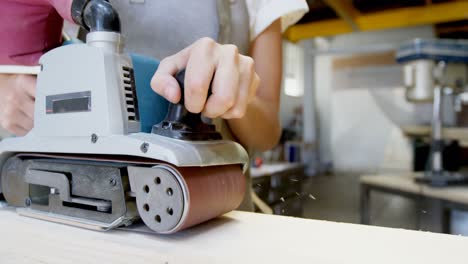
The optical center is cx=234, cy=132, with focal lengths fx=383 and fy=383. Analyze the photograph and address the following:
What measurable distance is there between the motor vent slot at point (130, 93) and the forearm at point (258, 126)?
0.76 ft

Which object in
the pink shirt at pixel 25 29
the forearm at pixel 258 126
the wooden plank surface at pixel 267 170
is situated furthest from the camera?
the wooden plank surface at pixel 267 170

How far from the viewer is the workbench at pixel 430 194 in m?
1.37

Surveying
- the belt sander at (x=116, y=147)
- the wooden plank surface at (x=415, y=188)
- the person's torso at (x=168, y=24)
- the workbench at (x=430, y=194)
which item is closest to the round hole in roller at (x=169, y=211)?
the belt sander at (x=116, y=147)

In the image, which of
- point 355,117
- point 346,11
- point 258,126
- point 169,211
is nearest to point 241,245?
point 169,211

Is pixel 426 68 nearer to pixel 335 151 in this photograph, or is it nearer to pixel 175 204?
pixel 175 204

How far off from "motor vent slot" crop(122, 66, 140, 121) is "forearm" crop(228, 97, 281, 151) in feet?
0.76

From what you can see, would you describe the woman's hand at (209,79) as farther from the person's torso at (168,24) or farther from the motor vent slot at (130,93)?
the person's torso at (168,24)

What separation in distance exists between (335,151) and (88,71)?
3.89 metres

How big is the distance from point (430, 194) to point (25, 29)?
4.73 feet

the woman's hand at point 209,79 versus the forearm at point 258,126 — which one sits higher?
the woman's hand at point 209,79

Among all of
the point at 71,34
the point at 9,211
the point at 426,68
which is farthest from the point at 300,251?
the point at 426,68

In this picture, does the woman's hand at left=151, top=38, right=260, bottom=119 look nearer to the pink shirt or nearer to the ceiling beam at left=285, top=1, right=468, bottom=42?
the pink shirt

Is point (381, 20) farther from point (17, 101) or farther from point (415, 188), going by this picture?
point (17, 101)

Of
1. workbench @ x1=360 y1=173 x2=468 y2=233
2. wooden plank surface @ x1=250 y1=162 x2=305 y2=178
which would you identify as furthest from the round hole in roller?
workbench @ x1=360 y1=173 x2=468 y2=233
